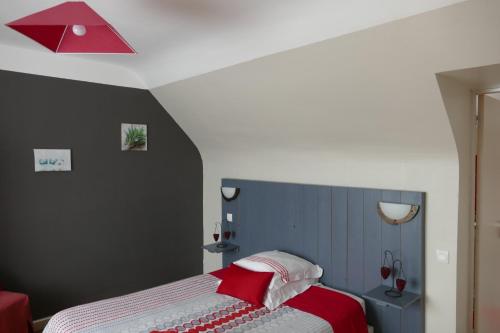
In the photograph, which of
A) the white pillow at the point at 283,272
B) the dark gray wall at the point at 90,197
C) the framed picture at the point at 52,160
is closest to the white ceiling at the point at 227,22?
the dark gray wall at the point at 90,197

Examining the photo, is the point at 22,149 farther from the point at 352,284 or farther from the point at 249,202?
the point at 352,284

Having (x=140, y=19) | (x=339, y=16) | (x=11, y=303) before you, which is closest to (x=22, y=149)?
(x=11, y=303)

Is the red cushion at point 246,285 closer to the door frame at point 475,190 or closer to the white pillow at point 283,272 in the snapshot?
the white pillow at point 283,272

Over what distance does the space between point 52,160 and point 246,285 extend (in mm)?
2128

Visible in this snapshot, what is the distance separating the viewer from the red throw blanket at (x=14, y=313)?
279 cm

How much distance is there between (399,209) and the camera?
9.53 feet

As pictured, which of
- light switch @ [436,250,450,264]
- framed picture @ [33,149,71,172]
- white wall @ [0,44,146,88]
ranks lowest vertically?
light switch @ [436,250,450,264]

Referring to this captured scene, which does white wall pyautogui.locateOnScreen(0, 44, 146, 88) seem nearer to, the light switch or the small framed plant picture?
the small framed plant picture

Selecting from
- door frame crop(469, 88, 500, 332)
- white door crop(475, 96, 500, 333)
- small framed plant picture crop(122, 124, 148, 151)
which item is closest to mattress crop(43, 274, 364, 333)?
door frame crop(469, 88, 500, 332)

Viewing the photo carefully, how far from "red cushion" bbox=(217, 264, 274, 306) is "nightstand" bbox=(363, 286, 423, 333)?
0.78 metres

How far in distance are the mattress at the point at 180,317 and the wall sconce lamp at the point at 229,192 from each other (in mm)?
1390

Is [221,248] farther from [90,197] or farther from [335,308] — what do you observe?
[335,308]

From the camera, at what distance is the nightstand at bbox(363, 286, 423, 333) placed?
2.69 m

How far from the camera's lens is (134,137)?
4043 mm
